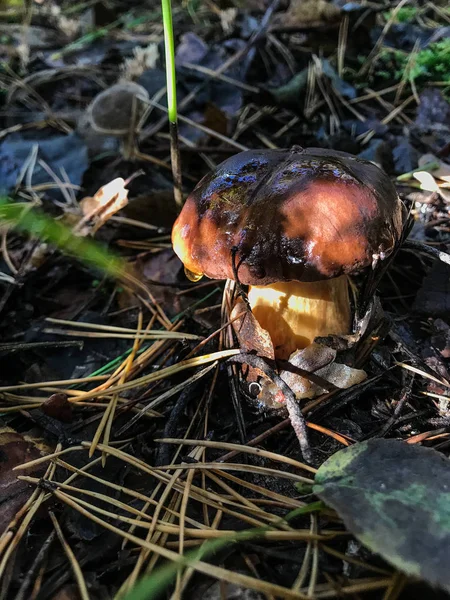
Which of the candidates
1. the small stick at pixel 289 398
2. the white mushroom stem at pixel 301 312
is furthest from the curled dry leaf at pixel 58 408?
the white mushroom stem at pixel 301 312

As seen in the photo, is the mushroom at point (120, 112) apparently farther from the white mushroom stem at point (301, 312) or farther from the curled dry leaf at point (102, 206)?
the white mushroom stem at point (301, 312)

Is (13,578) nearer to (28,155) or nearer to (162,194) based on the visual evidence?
(162,194)

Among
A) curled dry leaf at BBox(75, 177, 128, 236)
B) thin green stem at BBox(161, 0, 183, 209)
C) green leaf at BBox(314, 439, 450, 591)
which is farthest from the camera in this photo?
curled dry leaf at BBox(75, 177, 128, 236)

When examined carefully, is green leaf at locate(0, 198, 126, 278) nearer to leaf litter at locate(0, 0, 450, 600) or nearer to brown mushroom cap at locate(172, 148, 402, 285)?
leaf litter at locate(0, 0, 450, 600)

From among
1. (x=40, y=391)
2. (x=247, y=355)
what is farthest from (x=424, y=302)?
(x=40, y=391)

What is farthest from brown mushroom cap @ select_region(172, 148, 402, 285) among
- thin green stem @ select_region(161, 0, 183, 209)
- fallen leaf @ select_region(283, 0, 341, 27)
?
fallen leaf @ select_region(283, 0, 341, 27)

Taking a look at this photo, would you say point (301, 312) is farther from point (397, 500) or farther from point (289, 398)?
point (397, 500)
